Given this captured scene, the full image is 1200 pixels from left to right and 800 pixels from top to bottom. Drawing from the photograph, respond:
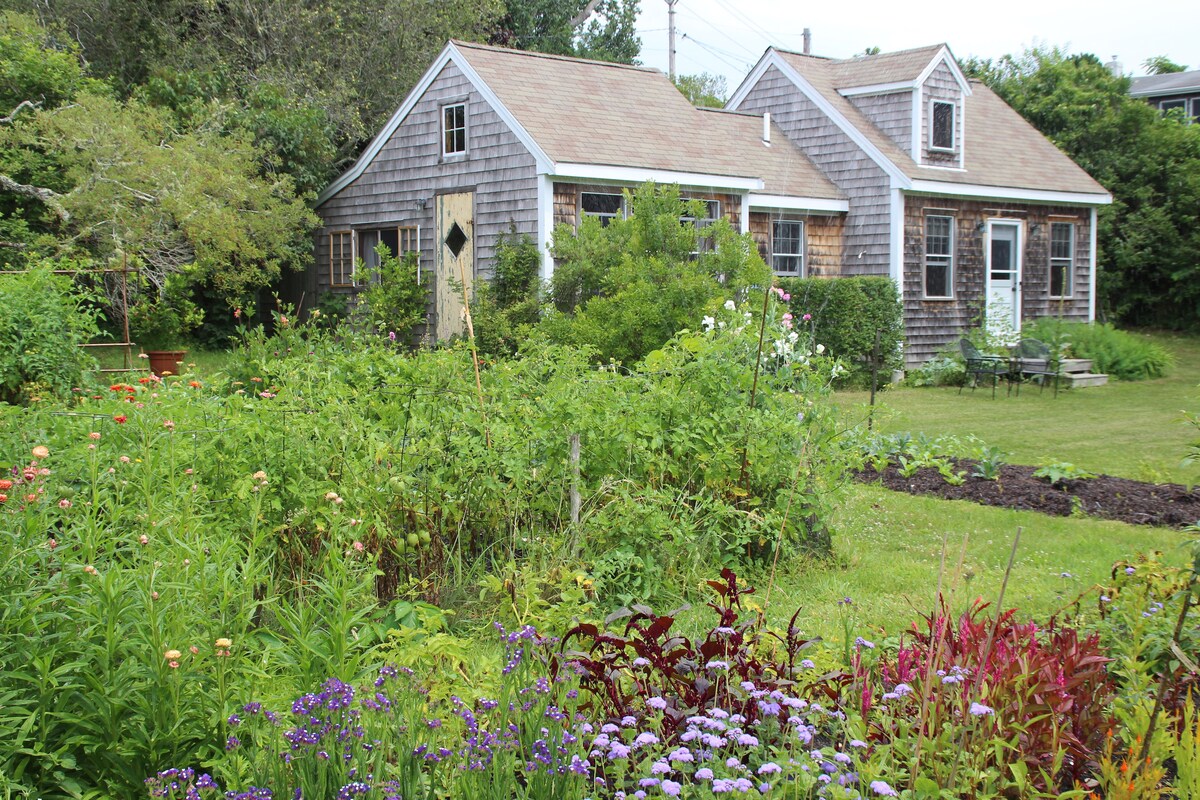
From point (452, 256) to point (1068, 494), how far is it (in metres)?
11.9

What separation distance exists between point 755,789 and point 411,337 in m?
16.0

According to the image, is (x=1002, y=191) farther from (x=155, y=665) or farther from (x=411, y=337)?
(x=155, y=665)

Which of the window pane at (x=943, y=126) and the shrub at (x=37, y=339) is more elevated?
the window pane at (x=943, y=126)

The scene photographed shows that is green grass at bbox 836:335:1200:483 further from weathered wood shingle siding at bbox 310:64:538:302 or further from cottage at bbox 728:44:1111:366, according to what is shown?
weathered wood shingle siding at bbox 310:64:538:302

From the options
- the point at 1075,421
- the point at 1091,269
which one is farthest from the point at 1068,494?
the point at 1091,269

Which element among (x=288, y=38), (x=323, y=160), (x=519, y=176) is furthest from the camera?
(x=288, y=38)

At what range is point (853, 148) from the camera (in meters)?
20.1

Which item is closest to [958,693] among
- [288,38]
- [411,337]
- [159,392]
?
[159,392]

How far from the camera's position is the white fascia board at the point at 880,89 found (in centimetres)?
1988

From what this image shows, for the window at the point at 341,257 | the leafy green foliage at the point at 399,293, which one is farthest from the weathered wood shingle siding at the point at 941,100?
the window at the point at 341,257

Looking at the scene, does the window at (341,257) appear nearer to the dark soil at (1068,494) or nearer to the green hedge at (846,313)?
the green hedge at (846,313)

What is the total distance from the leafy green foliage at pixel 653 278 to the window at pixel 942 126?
28.9ft

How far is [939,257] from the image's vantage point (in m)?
20.2

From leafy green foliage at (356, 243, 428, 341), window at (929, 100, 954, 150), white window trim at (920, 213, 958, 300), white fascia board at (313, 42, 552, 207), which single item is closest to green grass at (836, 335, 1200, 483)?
white window trim at (920, 213, 958, 300)
